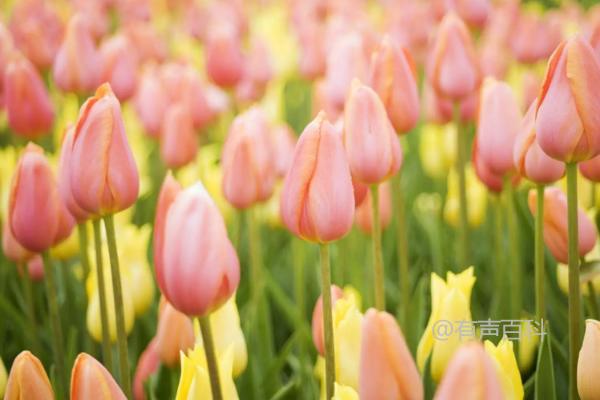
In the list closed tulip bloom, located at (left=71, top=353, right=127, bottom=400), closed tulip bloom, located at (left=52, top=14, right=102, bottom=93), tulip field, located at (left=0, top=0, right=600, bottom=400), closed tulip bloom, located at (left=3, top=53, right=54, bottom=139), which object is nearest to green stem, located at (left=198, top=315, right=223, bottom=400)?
tulip field, located at (left=0, top=0, right=600, bottom=400)

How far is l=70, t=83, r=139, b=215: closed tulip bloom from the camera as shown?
3.46 feet

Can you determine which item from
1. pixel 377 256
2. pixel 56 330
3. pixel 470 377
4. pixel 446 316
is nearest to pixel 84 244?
pixel 56 330

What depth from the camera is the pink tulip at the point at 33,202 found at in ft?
4.08

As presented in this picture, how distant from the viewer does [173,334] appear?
4.09 ft

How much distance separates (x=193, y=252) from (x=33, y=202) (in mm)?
436

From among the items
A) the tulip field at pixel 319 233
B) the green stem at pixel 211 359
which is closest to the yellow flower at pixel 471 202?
the tulip field at pixel 319 233

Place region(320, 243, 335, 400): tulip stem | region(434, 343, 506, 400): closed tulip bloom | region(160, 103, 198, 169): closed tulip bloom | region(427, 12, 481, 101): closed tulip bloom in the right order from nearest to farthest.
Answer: region(434, 343, 506, 400): closed tulip bloom < region(320, 243, 335, 400): tulip stem < region(427, 12, 481, 101): closed tulip bloom < region(160, 103, 198, 169): closed tulip bloom

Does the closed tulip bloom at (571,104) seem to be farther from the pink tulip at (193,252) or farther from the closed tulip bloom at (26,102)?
the closed tulip bloom at (26,102)

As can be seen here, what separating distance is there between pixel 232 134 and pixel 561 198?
1.80 ft

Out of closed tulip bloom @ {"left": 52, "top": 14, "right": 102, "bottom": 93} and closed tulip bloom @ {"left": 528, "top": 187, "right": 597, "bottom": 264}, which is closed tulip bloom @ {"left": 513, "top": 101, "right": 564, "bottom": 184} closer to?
closed tulip bloom @ {"left": 528, "top": 187, "right": 597, "bottom": 264}

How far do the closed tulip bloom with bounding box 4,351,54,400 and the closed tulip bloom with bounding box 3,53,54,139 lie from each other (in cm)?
92

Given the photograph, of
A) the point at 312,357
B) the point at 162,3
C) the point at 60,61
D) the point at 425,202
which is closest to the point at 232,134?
the point at 312,357

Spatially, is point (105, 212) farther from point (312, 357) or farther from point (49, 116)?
point (49, 116)

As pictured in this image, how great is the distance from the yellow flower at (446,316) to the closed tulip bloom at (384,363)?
0.30m
